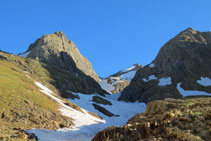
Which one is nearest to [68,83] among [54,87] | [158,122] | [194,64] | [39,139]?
[54,87]

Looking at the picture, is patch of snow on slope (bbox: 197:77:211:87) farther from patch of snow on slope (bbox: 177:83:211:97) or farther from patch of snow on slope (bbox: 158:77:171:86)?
patch of snow on slope (bbox: 158:77:171:86)

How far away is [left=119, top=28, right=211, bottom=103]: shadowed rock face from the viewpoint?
86125mm

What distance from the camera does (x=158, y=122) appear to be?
1389 cm

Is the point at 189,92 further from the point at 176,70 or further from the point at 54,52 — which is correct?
the point at 54,52

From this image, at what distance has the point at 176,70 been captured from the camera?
9494 cm

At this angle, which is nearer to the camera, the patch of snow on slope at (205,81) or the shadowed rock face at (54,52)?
the patch of snow on slope at (205,81)

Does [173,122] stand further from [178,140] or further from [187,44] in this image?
[187,44]

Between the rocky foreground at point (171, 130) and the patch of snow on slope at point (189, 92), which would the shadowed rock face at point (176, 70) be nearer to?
the patch of snow on slope at point (189, 92)

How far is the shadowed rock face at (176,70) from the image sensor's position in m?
86.1

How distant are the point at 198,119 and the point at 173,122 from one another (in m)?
1.88

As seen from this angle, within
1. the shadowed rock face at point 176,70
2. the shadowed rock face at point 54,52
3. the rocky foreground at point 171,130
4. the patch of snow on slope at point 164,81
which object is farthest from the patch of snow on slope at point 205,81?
the rocky foreground at point 171,130

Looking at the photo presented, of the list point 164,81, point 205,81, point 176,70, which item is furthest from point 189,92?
point 176,70

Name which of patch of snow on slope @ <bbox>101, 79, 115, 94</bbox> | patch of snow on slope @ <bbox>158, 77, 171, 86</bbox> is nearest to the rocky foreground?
patch of snow on slope @ <bbox>158, 77, 171, 86</bbox>

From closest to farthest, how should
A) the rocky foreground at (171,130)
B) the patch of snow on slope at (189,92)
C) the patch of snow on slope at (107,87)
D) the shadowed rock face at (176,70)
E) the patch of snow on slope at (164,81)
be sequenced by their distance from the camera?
the rocky foreground at (171,130), the patch of snow on slope at (189,92), the shadowed rock face at (176,70), the patch of snow on slope at (164,81), the patch of snow on slope at (107,87)
